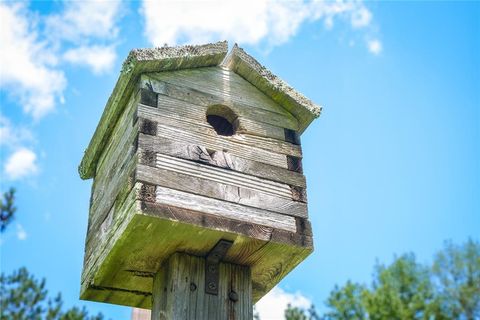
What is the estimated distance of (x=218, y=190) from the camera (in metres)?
3.75

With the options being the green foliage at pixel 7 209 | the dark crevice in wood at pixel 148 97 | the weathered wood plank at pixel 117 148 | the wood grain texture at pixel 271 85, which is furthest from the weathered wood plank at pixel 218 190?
the green foliage at pixel 7 209

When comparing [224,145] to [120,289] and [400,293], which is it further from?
[400,293]

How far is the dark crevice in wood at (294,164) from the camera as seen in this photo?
4230 millimetres

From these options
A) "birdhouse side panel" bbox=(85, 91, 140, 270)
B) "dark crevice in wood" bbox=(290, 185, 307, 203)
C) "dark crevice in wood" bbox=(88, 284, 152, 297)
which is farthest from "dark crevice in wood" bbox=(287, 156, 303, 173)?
"dark crevice in wood" bbox=(88, 284, 152, 297)

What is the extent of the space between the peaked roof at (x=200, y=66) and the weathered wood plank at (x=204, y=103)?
0.33ft

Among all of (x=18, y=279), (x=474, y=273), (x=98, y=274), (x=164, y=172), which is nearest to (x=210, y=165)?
(x=164, y=172)

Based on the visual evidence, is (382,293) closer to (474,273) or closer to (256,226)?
(474,273)

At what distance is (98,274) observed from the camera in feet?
13.0

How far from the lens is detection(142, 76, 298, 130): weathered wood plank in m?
4.16

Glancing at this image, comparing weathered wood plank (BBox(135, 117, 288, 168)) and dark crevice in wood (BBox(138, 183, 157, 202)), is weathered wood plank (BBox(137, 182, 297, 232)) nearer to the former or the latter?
dark crevice in wood (BBox(138, 183, 157, 202))

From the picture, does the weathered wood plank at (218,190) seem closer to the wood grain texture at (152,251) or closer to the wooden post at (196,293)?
the wood grain texture at (152,251)

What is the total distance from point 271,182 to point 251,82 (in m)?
1.00

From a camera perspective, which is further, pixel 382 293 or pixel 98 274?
pixel 382 293

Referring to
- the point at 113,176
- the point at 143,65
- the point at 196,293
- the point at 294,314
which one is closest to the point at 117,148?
the point at 113,176
